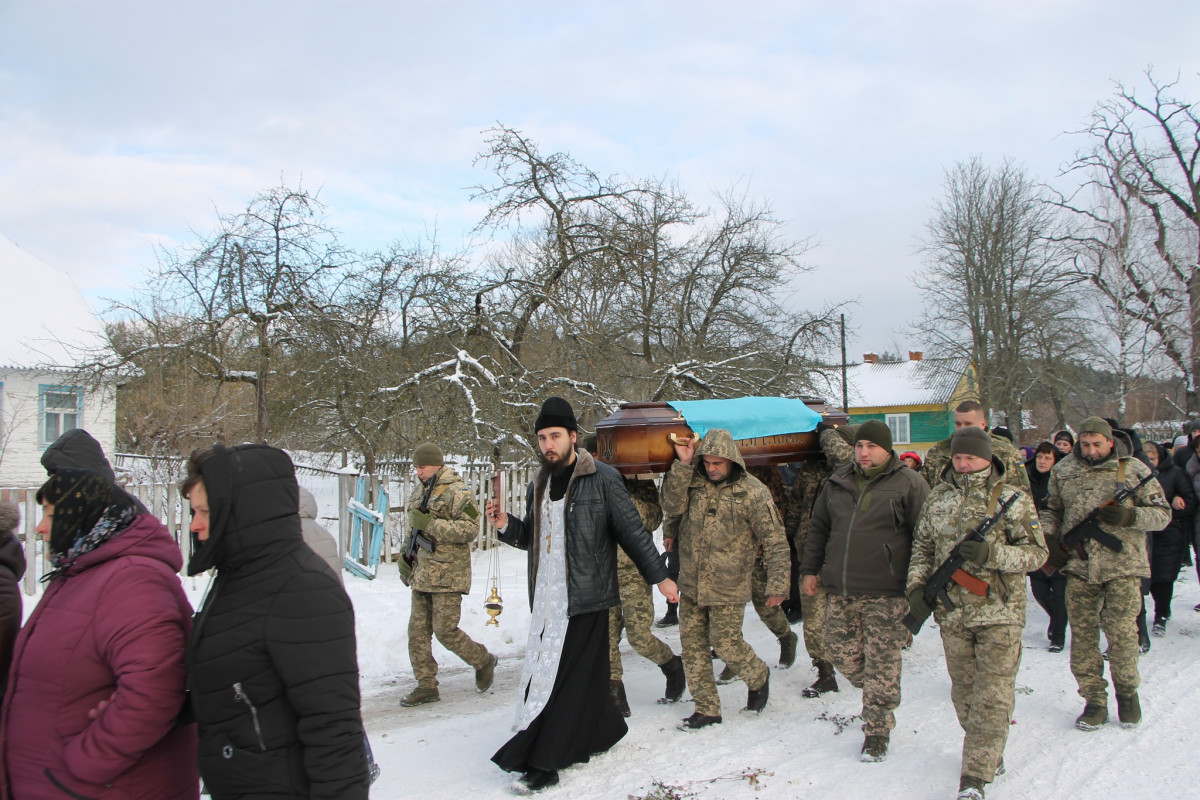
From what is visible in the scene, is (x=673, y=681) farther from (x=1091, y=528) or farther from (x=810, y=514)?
(x=1091, y=528)

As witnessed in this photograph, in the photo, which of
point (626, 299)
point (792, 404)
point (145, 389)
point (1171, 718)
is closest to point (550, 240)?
point (626, 299)

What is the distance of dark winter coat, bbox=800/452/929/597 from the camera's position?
4910 millimetres

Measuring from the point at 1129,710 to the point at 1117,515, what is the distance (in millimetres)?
1244

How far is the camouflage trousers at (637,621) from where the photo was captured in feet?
18.8

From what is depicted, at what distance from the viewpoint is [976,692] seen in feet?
14.2

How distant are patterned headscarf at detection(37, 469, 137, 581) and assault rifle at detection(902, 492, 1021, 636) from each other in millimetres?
3789

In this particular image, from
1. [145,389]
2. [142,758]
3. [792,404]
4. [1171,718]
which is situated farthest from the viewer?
[145,389]

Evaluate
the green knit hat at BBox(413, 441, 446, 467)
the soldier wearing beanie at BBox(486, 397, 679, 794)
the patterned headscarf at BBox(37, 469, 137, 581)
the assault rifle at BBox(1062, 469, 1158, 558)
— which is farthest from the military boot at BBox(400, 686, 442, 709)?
the assault rifle at BBox(1062, 469, 1158, 558)

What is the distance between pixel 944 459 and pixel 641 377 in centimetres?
1023

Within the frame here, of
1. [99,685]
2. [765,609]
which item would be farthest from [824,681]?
[99,685]

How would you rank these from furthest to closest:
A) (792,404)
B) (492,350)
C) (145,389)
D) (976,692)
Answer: (492,350)
(145,389)
(792,404)
(976,692)

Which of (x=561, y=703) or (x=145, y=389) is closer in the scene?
(x=561, y=703)

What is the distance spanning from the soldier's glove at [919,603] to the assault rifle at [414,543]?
3.36 m

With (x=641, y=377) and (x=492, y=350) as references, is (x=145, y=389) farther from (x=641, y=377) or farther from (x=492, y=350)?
(x=641, y=377)
